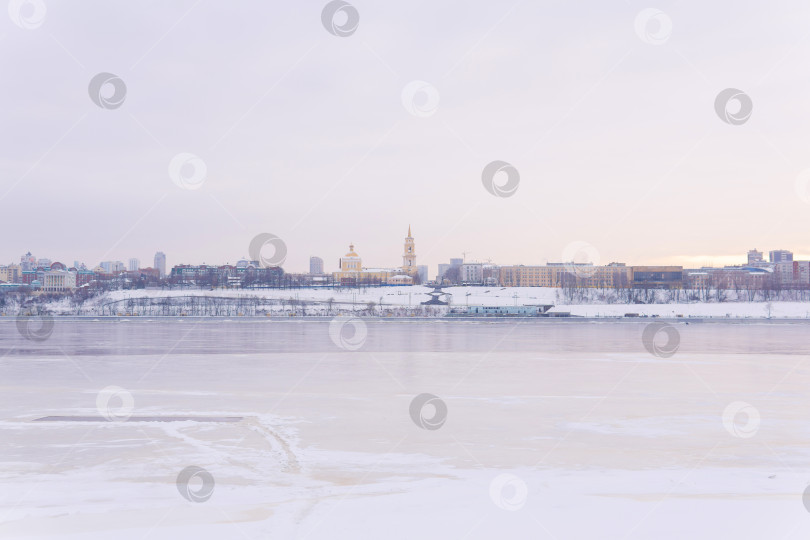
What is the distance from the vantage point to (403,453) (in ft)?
43.2

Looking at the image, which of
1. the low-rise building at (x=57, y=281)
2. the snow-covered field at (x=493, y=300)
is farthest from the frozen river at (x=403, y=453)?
Result: the low-rise building at (x=57, y=281)

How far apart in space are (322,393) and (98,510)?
36.5 feet

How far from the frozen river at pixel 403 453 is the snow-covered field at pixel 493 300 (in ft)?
264

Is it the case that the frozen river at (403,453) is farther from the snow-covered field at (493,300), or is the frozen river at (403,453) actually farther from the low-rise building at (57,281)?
the low-rise building at (57,281)

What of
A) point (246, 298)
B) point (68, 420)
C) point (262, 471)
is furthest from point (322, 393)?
point (246, 298)

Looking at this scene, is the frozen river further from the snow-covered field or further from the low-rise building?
the low-rise building

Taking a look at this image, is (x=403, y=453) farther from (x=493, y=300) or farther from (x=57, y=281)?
(x=57, y=281)

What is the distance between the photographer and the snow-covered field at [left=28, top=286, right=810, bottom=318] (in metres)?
104

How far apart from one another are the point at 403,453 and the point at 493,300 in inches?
4855

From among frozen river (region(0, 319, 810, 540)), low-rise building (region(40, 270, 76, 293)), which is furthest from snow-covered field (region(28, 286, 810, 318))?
frozen river (region(0, 319, 810, 540))

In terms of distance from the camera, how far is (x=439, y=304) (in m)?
125

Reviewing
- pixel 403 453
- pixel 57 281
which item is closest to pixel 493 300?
pixel 57 281

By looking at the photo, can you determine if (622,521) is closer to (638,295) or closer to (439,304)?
(439,304)

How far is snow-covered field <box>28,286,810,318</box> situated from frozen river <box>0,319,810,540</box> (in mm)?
80438
